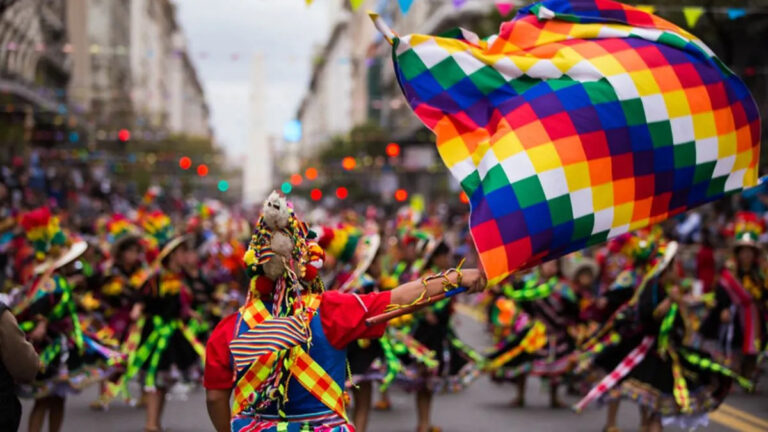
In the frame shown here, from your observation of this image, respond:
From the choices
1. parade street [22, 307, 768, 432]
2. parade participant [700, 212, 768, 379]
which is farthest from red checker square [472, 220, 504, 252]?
parade participant [700, 212, 768, 379]

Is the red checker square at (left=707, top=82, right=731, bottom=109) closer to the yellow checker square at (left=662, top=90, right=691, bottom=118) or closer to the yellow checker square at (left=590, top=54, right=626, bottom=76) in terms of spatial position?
the yellow checker square at (left=662, top=90, right=691, bottom=118)

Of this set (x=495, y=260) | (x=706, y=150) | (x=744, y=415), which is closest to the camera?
(x=495, y=260)

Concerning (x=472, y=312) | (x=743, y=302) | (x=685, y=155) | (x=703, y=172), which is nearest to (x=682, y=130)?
(x=685, y=155)

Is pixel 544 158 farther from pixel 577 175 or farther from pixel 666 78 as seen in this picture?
pixel 666 78

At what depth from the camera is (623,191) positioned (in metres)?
5.45

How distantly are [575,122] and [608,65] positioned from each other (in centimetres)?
52

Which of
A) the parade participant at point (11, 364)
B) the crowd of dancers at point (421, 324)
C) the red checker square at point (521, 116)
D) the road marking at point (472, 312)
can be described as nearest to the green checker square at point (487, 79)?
the red checker square at point (521, 116)

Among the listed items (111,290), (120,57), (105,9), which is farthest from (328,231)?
(120,57)

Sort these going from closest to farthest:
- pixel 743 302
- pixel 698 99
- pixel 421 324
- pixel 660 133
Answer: pixel 660 133 < pixel 698 99 < pixel 421 324 < pixel 743 302

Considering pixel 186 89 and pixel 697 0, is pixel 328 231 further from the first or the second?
pixel 186 89

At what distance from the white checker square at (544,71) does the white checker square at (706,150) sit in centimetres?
80

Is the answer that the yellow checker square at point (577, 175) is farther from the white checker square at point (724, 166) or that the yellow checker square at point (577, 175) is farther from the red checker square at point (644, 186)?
the white checker square at point (724, 166)

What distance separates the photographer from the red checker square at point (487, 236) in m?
4.96

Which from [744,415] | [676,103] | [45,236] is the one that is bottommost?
[744,415]
